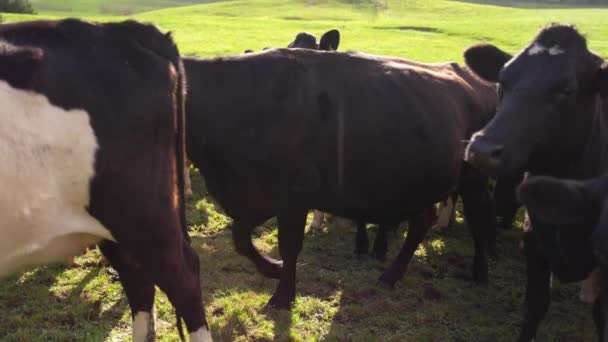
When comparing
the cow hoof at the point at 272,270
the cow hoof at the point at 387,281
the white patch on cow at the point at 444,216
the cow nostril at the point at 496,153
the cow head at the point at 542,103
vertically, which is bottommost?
the white patch on cow at the point at 444,216

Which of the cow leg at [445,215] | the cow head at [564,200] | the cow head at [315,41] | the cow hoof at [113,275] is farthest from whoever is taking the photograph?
the cow head at [315,41]

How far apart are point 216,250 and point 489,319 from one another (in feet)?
8.86

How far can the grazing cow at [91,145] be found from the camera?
2.68m

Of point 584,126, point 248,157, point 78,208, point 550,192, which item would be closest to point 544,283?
point 584,126

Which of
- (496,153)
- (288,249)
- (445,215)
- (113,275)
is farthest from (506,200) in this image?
(113,275)

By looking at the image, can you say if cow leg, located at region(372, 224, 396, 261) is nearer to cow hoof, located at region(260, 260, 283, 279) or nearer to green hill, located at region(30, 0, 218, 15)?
cow hoof, located at region(260, 260, 283, 279)

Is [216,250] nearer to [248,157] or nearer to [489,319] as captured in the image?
[248,157]

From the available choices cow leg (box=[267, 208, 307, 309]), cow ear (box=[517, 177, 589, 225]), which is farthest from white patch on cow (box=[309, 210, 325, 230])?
cow ear (box=[517, 177, 589, 225])

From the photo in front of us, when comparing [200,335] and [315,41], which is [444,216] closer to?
[315,41]

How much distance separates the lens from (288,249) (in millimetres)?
4660

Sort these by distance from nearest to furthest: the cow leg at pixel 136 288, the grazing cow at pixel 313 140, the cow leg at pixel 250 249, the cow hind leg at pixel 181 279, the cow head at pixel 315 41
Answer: the cow hind leg at pixel 181 279 → the cow leg at pixel 136 288 → the grazing cow at pixel 313 140 → the cow leg at pixel 250 249 → the cow head at pixel 315 41

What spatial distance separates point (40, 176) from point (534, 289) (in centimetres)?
327

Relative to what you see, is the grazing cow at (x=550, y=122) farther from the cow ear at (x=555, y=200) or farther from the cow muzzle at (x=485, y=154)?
the cow ear at (x=555, y=200)

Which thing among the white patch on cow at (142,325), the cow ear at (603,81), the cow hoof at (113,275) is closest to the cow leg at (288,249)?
the white patch on cow at (142,325)
